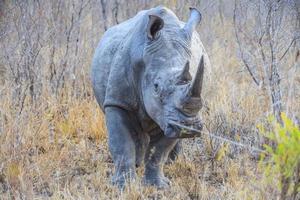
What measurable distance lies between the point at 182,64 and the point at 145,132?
86 cm

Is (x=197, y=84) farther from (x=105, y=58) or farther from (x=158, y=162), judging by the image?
(x=105, y=58)

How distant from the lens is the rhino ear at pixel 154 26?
15.0 feet

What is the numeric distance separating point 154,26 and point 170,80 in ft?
1.74

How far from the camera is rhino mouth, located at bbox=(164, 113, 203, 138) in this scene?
4074mm

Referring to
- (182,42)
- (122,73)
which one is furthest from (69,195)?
(182,42)

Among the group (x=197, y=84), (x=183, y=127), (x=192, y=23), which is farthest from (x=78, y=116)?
(x=197, y=84)

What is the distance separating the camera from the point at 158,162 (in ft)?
16.9

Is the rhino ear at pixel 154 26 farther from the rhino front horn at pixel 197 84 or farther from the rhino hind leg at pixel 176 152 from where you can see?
the rhino hind leg at pixel 176 152

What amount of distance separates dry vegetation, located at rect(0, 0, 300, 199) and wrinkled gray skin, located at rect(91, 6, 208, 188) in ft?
0.97

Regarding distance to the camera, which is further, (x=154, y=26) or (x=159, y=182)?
(x=159, y=182)

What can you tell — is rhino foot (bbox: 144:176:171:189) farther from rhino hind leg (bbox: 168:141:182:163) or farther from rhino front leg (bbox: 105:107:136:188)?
rhino hind leg (bbox: 168:141:182:163)

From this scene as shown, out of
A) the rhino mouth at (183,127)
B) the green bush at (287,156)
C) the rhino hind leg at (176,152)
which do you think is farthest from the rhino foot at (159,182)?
the green bush at (287,156)

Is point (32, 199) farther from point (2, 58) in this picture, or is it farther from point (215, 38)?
point (215, 38)

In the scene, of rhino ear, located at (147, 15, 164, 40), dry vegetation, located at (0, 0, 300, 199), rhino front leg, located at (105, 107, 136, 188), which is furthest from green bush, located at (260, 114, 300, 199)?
rhino front leg, located at (105, 107, 136, 188)
